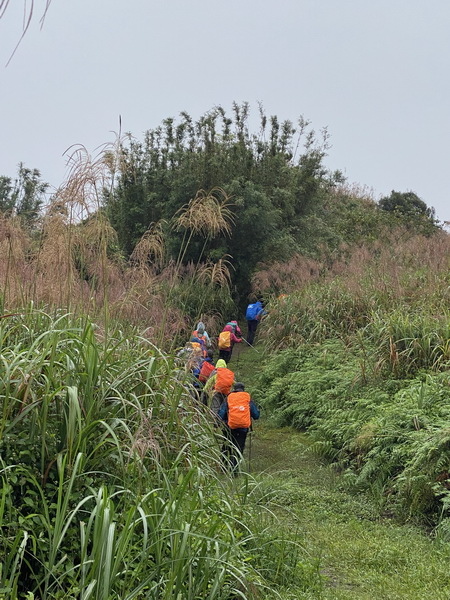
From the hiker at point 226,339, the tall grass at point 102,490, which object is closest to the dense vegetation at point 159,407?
the tall grass at point 102,490

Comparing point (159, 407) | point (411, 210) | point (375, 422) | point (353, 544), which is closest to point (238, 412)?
point (375, 422)

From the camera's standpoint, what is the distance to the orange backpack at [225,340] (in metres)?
13.1

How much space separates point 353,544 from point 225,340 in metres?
7.95

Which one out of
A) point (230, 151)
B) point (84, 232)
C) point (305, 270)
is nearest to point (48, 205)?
point (84, 232)

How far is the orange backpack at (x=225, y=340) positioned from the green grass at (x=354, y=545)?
5.18m

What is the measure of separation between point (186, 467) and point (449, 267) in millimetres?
10555

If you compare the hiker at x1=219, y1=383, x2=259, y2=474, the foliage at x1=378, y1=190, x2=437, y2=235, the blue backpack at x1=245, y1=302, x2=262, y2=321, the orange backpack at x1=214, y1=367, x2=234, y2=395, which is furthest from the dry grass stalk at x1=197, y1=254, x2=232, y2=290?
the foliage at x1=378, y1=190, x2=437, y2=235

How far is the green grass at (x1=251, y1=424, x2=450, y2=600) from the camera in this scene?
4492 millimetres

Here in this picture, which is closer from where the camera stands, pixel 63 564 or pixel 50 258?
pixel 63 564

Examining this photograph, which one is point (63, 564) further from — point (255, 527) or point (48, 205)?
point (48, 205)

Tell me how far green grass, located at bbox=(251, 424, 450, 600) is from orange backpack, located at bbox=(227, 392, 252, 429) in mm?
558

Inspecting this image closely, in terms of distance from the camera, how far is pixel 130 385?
3979 millimetres

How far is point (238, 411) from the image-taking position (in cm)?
821

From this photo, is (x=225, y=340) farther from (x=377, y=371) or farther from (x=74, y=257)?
(x=74, y=257)
